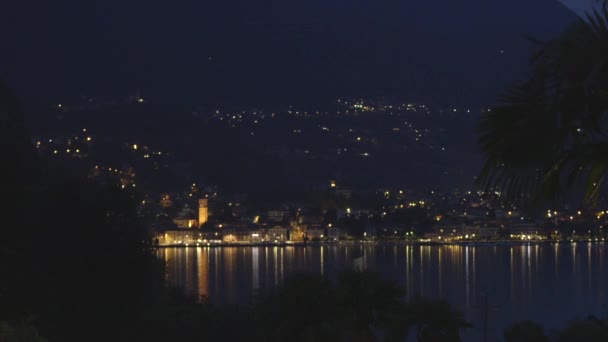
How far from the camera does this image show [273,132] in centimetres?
10019

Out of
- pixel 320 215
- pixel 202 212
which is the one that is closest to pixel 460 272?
pixel 320 215

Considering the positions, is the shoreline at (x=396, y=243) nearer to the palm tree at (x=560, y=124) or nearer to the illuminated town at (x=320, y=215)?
the illuminated town at (x=320, y=215)

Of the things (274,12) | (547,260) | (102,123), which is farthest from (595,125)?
(274,12)

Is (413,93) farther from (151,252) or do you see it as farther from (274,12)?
(151,252)

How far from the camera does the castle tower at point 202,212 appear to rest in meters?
82.7

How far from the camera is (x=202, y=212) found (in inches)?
3255

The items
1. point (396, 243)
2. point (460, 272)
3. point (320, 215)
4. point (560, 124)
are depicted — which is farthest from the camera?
point (320, 215)

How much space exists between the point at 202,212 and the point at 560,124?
3192 inches

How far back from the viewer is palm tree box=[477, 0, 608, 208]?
216 centimetres

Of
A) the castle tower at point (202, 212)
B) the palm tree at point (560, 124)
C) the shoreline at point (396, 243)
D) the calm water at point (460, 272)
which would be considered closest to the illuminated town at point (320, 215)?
the castle tower at point (202, 212)

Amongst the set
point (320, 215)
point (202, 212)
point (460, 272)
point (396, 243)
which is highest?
point (202, 212)

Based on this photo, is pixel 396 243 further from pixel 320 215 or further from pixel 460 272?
pixel 460 272

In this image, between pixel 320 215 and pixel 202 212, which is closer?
pixel 202 212

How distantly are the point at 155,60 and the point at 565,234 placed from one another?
54.7m
